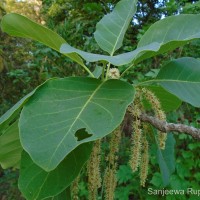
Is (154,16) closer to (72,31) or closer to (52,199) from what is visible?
(72,31)

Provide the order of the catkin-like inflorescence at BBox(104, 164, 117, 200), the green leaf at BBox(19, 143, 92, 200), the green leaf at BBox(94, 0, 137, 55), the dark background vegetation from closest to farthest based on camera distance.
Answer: the green leaf at BBox(19, 143, 92, 200), the catkin-like inflorescence at BBox(104, 164, 117, 200), the green leaf at BBox(94, 0, 137, 55), the dark background vegetation

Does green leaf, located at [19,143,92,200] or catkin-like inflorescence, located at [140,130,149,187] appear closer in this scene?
green leaf, located at [19,143,92,200]

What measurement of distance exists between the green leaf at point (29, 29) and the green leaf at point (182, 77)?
23cm

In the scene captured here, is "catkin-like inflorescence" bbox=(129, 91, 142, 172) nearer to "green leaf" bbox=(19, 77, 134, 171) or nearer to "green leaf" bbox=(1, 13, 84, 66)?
"green leaf" bbox=(19, 77, 134, 171)

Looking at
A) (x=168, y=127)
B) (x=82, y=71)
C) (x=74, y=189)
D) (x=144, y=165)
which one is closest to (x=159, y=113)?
(x=168, y=127)

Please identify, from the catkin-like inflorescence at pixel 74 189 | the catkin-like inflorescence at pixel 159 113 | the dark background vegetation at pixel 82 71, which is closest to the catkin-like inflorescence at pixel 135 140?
the catkin-like inflorescence at pixel 159 113

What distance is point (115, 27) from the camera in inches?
38.8

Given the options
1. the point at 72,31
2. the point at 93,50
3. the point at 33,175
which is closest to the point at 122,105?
the point at 33,175

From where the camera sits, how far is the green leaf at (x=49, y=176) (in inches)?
27.6

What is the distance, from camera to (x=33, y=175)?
2.33ft

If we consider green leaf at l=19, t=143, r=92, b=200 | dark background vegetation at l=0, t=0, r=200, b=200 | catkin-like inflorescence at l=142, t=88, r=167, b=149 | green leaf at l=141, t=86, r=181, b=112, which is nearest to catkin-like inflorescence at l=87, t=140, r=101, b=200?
green leaf at l=19, t=143, r=92, b=200

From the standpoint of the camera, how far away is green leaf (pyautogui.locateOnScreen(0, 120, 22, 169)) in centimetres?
82

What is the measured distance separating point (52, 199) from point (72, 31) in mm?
2647

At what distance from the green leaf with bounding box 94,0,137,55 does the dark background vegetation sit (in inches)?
49.9
